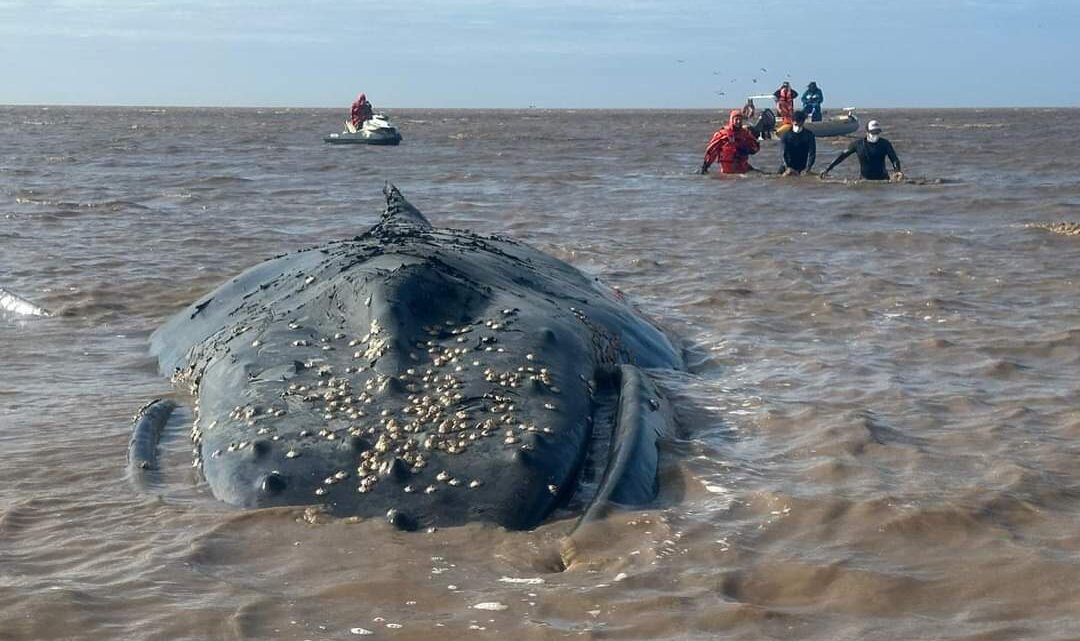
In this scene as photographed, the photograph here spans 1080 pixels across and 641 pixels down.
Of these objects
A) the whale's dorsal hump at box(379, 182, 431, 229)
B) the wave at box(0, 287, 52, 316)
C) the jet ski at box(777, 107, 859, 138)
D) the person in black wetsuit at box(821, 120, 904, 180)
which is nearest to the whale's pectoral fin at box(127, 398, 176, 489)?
the whale's dorsal hump at box(379, 182, 431, 229)

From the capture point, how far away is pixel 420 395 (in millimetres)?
5438

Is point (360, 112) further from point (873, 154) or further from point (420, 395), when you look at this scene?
point (420, 395)

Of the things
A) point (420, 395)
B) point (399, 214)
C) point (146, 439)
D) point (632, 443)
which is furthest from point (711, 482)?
point (399, 214)

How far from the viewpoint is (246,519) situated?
4.97m

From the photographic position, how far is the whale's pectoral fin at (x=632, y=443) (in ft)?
17.1

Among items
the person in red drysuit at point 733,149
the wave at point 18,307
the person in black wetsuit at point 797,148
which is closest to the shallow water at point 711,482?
the wave at point 18,307

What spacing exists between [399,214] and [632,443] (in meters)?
4.31

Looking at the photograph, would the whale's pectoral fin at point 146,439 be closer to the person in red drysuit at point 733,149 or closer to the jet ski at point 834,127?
the person in red drysuit at point 733,149

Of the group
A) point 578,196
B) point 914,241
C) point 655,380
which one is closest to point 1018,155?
point 578,196

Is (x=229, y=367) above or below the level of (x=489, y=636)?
above

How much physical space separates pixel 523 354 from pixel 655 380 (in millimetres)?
1701

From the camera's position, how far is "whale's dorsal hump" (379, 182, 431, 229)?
9.06 metres

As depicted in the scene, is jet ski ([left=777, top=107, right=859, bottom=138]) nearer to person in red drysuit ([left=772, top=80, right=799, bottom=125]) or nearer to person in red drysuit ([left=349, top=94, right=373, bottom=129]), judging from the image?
person in red drysuit ([left=772, top=80, right=799, bottom=125])

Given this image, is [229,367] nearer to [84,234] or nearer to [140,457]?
[140,457]
